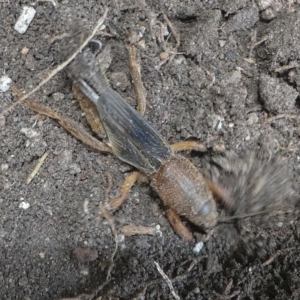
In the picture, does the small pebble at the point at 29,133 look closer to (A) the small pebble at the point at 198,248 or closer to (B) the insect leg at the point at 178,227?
(B) the insect leg at the point at 178,227

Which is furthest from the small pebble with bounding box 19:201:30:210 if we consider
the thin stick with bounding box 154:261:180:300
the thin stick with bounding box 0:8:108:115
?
the thin stick with bounding box 154:261:180:300

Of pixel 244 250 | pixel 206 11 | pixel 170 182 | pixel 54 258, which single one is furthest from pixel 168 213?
pixel 206 11

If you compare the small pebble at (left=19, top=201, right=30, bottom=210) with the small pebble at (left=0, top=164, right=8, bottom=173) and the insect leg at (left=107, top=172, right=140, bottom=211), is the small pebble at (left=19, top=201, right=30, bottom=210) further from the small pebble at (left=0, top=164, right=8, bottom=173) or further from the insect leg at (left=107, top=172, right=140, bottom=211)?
the insect leg at (left=107, top=172, right=140, bottom=211)

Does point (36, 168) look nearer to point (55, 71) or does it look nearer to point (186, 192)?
point (55, 71)

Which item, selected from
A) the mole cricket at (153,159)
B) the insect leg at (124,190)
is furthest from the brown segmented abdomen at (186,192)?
the insect leg at (124,190)

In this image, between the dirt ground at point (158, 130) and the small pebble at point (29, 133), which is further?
the small pebble at point (29, 133)

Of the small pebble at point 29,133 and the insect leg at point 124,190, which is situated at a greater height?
the small pebble at point 29,133

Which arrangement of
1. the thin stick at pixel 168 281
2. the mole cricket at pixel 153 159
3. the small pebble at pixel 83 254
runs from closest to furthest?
the thin stick at pixel 168 281
the small pebble at pixel 83 254
the mole cricket at pixel 153 159
